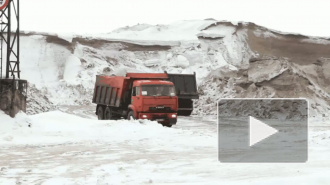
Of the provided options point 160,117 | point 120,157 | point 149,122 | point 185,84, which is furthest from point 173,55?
point 120,157

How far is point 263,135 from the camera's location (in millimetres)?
7918

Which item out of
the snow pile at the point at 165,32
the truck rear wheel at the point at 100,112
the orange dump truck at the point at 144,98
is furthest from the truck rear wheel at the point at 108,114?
the snow pile at the point at 165,32

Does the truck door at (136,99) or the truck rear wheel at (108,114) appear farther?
the truck rear wheel at (108,114)

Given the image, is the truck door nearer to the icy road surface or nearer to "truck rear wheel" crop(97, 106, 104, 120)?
the icy road surface

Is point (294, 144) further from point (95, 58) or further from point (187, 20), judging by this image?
point (187, 20)

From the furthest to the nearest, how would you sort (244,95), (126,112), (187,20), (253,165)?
(187,20) < (244,95) < (126,112) < (253,165)

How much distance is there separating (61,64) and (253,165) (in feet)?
176

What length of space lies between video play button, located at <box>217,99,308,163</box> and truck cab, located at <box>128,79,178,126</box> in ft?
8.62

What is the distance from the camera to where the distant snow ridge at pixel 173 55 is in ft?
159

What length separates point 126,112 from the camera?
26.3 m

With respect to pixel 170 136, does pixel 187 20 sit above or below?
above

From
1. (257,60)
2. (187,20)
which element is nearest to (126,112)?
(257,60)

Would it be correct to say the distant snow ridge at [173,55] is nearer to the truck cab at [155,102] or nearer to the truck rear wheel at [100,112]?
the truck rear wheel at [100,112]

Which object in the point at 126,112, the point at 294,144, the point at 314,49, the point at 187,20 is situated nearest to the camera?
the point at 294,144
